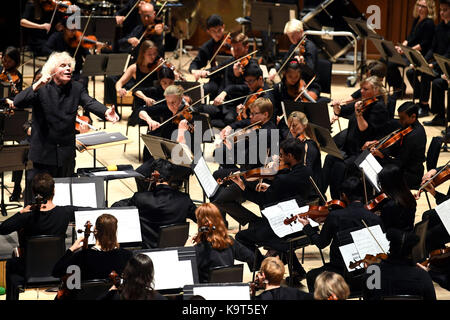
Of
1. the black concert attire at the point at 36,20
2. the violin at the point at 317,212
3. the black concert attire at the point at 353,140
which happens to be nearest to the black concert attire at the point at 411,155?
the black concert attire at the point at 353,140

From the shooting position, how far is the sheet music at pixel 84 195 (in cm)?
586

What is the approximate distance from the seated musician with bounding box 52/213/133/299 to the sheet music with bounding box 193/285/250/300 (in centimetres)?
71

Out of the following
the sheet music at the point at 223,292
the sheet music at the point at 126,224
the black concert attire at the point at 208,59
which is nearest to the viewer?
the sheet music at the point at 223,292

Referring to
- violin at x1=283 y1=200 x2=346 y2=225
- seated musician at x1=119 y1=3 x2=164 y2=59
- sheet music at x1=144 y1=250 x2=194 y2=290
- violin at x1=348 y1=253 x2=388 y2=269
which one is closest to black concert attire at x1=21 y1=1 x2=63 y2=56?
seated musician at x1=119 y1=3 x2=164 y2=59

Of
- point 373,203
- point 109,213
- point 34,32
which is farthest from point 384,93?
point 34,32

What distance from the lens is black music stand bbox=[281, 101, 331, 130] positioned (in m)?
7.25

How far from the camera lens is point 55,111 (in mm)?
6512

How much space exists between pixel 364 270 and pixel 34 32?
26.2 feet

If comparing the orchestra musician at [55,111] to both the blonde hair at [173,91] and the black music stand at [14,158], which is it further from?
the blonde hair at [173,91]

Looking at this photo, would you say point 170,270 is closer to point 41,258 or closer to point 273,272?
point 273,272

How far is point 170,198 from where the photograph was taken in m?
6.00

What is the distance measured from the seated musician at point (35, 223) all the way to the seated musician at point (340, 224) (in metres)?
1.69

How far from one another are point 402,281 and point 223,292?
1.14m
